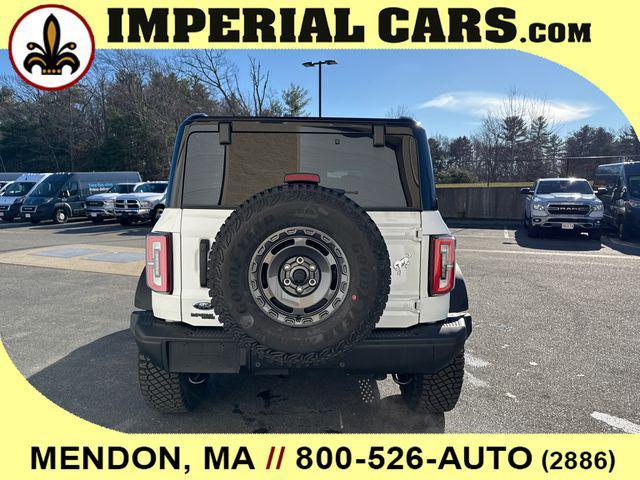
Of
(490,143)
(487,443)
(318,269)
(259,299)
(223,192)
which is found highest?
(490,143)

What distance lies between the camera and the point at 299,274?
2494 mm

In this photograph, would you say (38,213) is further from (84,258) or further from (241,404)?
(241,404)

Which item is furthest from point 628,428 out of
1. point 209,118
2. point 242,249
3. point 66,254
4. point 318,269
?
point 66,254

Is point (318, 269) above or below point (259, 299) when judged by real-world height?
above

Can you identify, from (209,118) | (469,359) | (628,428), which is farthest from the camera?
(469,359)

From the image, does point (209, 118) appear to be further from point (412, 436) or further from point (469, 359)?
point (469, 359)

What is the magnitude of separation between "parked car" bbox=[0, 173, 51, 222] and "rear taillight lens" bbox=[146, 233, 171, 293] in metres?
21.0

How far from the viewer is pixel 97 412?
329cm

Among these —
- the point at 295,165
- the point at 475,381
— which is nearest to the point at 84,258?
the point at 295,165

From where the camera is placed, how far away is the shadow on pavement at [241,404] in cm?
311

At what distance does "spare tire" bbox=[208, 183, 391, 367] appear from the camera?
96.2 inches

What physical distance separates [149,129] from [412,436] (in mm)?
42167

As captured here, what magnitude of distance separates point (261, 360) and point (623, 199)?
14198 mm

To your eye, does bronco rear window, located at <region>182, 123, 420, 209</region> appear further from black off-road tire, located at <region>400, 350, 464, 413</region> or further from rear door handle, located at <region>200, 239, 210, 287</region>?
black off-road tire, located at <region>400, 350, 464, 413</region>
